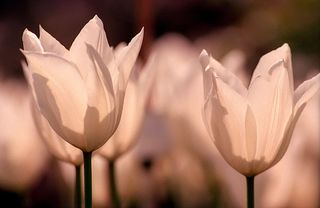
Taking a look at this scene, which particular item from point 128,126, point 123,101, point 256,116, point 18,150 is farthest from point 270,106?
point 18,150

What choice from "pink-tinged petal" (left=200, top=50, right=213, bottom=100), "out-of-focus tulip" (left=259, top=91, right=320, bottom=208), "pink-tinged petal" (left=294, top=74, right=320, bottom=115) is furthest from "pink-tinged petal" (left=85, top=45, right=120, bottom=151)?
"out-of-focus tulip" (left=259, top=91, right=320, bottom=208)

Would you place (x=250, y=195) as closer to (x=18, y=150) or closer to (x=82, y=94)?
(x=82, y=94)

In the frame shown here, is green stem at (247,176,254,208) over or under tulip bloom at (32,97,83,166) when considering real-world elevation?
under

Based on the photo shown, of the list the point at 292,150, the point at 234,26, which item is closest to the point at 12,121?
the point at 292,150

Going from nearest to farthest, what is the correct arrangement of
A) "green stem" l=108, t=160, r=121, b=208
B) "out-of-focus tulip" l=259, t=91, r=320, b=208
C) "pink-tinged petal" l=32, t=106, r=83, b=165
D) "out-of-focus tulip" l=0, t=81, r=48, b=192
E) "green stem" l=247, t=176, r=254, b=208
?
1. "green stem" l=247, t=176, r=254, b=208
2. "pink-tinged petal" l=32, t=106, r=83, b=165
3. "green stem" l=108, t=160, r=121, b=208
4. "out-of-focus tulip" l=259, t=91, r=320, b=208
5. "out-of-focus tulip" l=0, t=81, r=48, b=192

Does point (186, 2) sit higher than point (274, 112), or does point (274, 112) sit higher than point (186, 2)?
point (186, 2)

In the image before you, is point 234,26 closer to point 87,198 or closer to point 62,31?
point 62,31

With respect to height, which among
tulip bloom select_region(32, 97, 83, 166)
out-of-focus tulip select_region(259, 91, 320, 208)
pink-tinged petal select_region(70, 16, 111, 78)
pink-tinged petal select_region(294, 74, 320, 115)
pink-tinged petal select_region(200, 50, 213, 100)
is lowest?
out-of-focus tulip select_region(259, 91, 320, 208)

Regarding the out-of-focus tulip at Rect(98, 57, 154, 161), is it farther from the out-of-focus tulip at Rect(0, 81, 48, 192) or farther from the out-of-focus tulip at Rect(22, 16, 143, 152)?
the out-of-focus tulip at Rect(0, 81, 48, 192)
